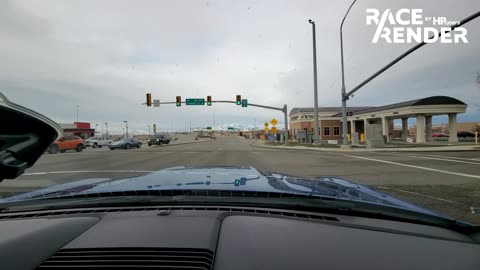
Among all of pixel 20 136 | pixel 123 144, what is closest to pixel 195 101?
pixel 123 144

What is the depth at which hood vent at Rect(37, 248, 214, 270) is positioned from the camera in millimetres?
1676

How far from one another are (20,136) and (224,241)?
4.36 feet

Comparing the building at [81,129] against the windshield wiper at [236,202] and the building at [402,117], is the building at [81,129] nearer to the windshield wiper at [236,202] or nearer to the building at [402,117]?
the building at [402,117]

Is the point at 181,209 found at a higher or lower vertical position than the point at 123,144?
higher

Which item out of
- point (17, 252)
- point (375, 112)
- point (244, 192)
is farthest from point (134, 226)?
point (375, 112)

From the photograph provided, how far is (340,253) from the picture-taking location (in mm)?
1885

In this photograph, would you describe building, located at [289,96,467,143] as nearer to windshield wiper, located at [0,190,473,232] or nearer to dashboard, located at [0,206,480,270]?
windshield wiper, located at [0,190,473,232]

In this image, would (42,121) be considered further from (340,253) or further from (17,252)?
(340,253)

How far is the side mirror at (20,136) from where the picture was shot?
1632 millimetres

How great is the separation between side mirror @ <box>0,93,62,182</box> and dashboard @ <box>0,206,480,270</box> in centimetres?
56

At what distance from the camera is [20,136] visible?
68.5 inches

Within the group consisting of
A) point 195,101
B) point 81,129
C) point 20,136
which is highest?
point 195,101

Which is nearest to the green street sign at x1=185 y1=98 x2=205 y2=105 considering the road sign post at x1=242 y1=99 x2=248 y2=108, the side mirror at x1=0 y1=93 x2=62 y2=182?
the road sign post at x1=242 y1=99 x2=248 y2=108

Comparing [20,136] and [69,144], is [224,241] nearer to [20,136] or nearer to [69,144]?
[20,136]
